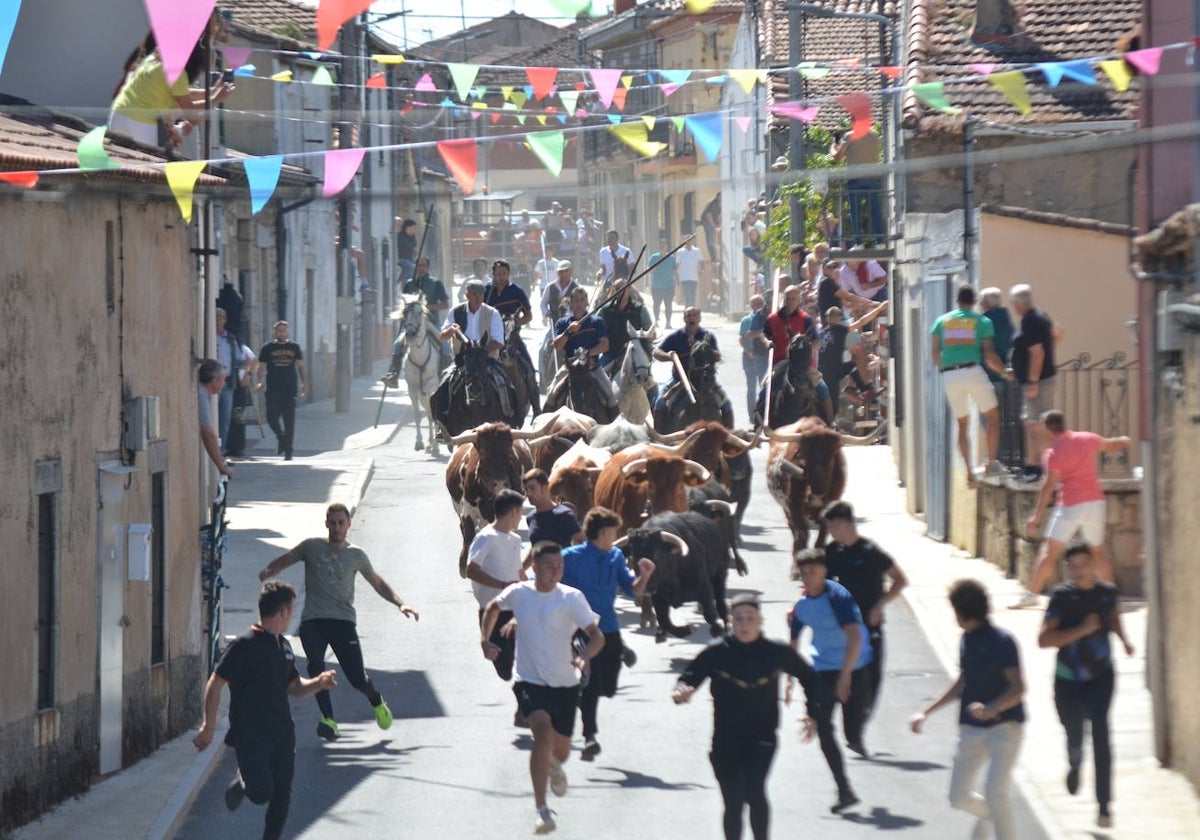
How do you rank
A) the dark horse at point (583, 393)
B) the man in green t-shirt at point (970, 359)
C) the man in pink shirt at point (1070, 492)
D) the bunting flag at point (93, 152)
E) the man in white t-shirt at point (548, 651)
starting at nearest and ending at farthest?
the bunting flag at point (93, 152), the man in white t-shirt at point (548, 651), the man in pink shirt at point (1070, 492), the man in green t-shirt at point (970, 359), the dark horse at point (583, 393)

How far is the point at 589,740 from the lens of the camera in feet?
41.9

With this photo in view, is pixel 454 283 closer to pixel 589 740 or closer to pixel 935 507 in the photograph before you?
pixel 935 507

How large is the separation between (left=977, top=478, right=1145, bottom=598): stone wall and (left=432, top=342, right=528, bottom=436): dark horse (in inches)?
227

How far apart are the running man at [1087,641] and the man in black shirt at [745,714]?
1748 mm

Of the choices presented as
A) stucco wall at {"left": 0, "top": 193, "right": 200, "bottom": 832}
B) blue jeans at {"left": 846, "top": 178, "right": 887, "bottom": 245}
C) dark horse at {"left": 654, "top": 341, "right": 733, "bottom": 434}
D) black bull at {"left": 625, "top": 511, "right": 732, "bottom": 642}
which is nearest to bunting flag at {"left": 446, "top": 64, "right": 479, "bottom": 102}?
stucco wall at {"left": 0, "top": 193, "right": 200, "bottom": 832}

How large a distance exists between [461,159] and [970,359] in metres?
9.76

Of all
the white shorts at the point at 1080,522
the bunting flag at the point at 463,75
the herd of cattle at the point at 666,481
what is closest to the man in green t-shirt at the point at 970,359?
the herd of cattle at the point at 666,481

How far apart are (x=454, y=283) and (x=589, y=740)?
5438 centimetres

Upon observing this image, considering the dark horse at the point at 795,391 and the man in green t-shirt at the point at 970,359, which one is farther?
the dark horse at the point at 795,391

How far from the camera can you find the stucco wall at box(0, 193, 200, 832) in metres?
11.4

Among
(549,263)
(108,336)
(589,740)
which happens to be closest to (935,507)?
(589,740)

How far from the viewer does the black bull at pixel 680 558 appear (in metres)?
14.6

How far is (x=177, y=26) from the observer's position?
977 cm

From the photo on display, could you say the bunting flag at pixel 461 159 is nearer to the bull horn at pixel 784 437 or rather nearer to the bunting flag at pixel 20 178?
the bunting flag at pixel 20 178
